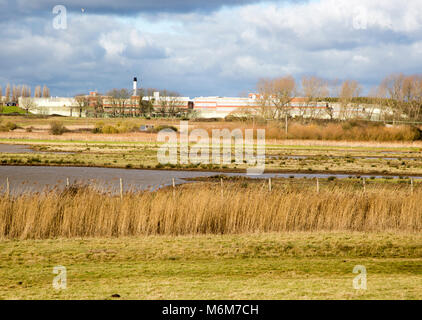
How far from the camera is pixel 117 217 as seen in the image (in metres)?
17.8

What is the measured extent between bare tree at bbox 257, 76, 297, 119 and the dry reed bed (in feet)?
337

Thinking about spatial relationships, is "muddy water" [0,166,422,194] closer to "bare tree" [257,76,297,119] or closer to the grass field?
the grass field

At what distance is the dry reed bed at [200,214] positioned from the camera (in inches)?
681

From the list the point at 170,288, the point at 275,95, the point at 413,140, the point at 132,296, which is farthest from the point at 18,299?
the point at 275,95

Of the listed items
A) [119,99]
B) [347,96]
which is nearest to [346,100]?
[347,96]

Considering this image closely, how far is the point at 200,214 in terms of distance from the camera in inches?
715

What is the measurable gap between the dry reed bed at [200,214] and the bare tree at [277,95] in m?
103

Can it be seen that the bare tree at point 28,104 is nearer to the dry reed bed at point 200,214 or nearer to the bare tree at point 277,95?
the bare tree at point 277,95

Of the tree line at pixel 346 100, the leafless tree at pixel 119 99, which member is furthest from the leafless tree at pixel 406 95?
the leafless tree at pixel 119 99

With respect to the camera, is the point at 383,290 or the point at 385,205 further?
the point at 385,205

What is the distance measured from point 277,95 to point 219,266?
11599 centimetres
